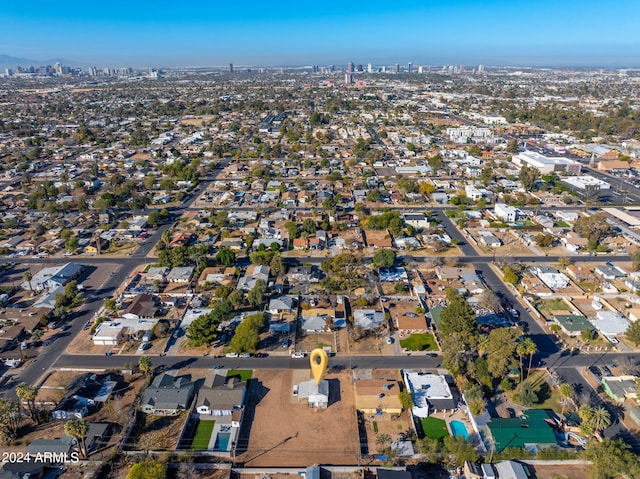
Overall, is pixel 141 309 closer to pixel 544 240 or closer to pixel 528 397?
pixel 528 397

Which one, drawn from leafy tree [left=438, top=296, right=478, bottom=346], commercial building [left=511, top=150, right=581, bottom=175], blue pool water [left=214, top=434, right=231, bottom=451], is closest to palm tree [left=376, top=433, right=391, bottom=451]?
blue pool water [left=214, top=434, right=231, bottom=451]

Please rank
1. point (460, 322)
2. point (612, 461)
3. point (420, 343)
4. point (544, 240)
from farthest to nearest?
point (544, 240) → point (420, 343) → point (460, 322) → point (612, 461)

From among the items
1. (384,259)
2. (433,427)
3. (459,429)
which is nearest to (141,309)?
(384,259)

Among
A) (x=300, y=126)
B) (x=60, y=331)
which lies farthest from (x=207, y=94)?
(x=60, y=331)

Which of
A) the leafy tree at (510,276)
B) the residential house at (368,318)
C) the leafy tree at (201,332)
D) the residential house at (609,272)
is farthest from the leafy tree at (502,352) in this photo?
the residential house at (609,272)

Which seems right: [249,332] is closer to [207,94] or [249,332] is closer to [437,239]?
[437,239]
